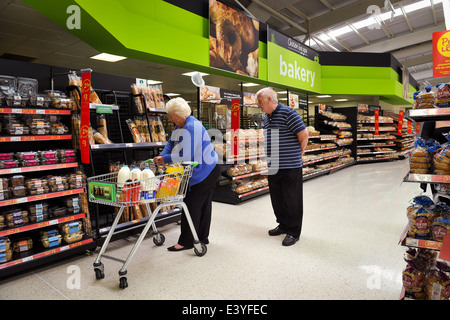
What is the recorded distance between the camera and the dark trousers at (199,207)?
3.22 meters

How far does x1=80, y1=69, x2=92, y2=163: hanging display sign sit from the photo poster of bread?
3447 mm

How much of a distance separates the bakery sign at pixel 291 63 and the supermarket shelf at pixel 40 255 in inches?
241

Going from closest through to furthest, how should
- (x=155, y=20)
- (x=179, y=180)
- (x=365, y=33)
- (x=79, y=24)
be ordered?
(x=179, y=180)
(x=79, y=24)
(x=155, y=20)
(x=365, y=33)

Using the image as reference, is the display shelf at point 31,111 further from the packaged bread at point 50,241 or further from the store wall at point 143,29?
the store wall at point 143,29

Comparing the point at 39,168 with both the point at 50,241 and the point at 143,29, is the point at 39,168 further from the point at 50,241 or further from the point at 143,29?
the point at 143,29

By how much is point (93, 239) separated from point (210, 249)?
129cm

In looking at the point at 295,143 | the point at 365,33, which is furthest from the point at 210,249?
the point at 365,33

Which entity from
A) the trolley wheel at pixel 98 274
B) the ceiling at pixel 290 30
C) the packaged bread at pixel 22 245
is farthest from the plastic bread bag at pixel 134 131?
the ceiling at pixel 290 30

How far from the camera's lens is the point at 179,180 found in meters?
2.87

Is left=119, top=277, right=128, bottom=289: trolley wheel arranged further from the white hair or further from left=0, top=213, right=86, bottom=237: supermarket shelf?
the white hair

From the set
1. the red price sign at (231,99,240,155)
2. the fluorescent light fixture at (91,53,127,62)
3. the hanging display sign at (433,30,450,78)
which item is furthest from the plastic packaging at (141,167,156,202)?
the fluorescent light fixture at (91,53,127,62)

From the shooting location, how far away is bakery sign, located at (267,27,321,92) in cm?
796

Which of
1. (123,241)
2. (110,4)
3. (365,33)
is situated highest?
(365,33)
